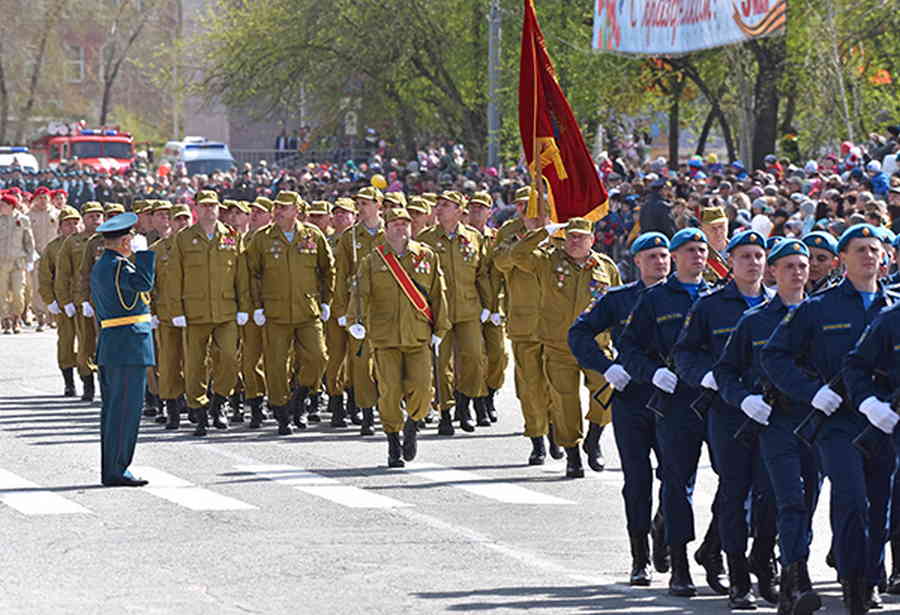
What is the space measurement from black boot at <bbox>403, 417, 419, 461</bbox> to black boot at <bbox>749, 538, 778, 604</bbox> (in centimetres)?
565

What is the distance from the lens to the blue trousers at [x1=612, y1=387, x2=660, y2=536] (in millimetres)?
10594

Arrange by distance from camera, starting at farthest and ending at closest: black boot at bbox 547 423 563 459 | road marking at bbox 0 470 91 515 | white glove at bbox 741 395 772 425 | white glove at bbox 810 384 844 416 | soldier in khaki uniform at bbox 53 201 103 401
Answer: soldier in khaki uniform at bbox 53 201 103 401 → black boot at bbox 547 423 563 459 → road marking at bbox 0 470 91 515 → white glove at bbox 741 395 772 425 → white glove at bbox 810 384 844 416

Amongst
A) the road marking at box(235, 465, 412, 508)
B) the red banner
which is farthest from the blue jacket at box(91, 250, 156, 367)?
the red banner

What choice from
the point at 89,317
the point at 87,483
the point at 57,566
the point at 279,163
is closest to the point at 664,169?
the point at 89,317

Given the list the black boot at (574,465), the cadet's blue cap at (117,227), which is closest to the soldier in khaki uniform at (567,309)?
the black boot at (574,465)

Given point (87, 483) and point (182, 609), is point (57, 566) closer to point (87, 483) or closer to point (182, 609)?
point (182, 609)

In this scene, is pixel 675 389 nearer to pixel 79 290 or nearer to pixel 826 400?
pixel 826 400

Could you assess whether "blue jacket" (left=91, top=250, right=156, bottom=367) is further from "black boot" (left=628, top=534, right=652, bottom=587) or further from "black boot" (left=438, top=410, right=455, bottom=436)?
"black boot" (left=628, top=534, right=652, bottom=587)

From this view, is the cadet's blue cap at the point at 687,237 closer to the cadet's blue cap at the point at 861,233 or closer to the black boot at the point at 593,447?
the cadet's blue cap at the point at 861,233

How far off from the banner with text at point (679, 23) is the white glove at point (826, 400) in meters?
21.8

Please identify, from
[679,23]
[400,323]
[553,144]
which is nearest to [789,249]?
[553,144]

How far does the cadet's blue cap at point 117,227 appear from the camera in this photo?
14.3 metres

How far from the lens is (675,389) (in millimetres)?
10273

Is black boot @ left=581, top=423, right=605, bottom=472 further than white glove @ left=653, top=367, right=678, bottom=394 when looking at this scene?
Yes
